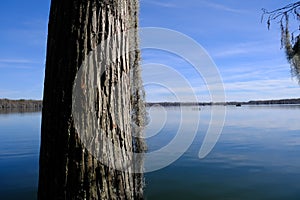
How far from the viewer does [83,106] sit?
1.49 meters

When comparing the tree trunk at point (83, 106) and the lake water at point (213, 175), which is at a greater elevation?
the tree trunk at point (83, 106)

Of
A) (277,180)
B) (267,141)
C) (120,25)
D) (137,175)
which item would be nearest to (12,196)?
(137,175)

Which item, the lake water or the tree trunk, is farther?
the lake water

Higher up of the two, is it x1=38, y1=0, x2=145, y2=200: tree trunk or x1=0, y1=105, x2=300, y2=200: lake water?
x1=38, y1=0, x2=145, y2=200: tree trunk

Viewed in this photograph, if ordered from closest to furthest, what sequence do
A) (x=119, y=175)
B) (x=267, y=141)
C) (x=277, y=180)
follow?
(x=119, y=175) → (x=277, y=180) → (x=267, y=141)

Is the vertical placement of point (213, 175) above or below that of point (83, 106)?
below

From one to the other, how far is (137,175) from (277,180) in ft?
16.7

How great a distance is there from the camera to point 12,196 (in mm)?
5043

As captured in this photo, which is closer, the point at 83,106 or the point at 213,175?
the point at 83,106

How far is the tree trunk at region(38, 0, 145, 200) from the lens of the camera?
1448 mm

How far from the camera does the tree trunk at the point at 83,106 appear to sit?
1448 mm

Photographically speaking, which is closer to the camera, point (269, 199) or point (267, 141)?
point (269, 199)

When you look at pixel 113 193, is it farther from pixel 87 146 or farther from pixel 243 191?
pixel 243 191

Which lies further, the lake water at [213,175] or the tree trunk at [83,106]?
the lake water at [213,175]
